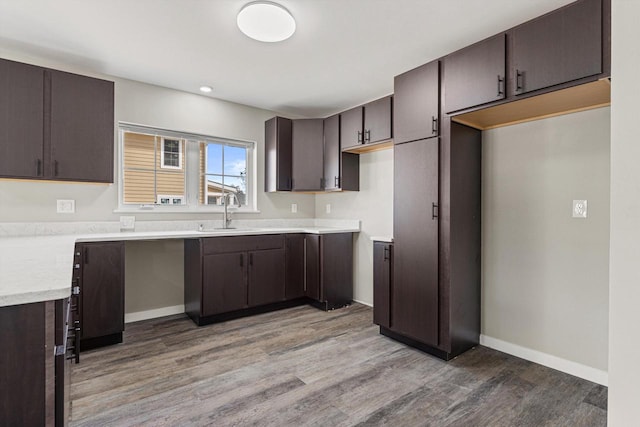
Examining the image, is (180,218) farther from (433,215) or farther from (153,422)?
(433,215)

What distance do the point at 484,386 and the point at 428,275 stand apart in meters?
0.79

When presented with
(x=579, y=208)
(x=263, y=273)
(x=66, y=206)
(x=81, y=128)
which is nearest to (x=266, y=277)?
(x=263, y=273)

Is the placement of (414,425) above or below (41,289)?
below

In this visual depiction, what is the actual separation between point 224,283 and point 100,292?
101cm

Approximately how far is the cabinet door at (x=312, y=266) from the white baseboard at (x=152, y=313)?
4.55 ft

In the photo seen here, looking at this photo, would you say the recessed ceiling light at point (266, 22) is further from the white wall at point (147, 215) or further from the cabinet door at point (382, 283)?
the cabinet door at point (382, 283)

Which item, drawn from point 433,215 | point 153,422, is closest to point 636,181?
point 433,215

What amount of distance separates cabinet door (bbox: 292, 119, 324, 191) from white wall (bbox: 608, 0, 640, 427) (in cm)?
326

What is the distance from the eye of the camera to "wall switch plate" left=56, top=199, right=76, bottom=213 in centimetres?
288

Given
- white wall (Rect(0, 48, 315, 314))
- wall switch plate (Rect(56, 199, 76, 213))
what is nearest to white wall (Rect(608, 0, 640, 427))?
white wall (Rect(0, 48, 315, 314))

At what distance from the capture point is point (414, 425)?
172cm

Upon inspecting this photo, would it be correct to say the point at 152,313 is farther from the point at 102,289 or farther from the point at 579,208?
the point at 579,208

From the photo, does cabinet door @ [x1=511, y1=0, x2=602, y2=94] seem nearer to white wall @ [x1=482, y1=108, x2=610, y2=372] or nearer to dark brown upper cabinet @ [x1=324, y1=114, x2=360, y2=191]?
white wall @ [x1=482, y1=108, x2=610, y2=372]

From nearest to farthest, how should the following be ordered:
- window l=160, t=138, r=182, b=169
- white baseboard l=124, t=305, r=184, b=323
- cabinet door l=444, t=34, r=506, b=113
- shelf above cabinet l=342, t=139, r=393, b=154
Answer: cabinet door l=444, t=34, r=506, b=113 → white baseboard l=124, t=305, r=184, b=323 → shelf above cabinet l=342, t=139, r=393, b=154 → window l=160, t=138, r=182, b=169
